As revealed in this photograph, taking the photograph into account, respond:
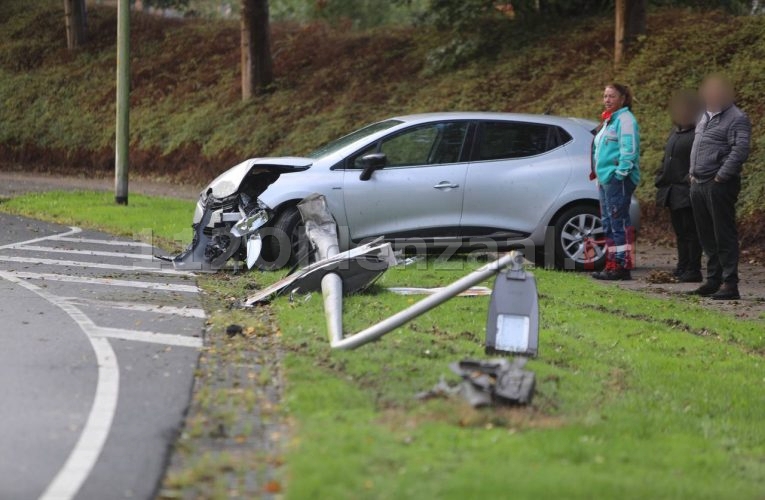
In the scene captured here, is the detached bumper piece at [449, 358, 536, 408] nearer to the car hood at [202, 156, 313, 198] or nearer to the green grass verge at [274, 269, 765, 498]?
the green grass verge at [274, 269, 765, 498]

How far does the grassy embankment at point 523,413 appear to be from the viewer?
17.4 ft

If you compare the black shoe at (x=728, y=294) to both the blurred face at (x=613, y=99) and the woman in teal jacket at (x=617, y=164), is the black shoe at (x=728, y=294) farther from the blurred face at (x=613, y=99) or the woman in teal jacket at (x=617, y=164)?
the blurred face at (x=613, y=99)

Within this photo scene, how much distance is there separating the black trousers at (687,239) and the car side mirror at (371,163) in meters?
3.18

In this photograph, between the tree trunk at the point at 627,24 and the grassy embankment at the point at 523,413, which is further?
the tree trunk at the point at 627,24

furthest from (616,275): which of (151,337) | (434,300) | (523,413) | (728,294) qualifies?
(523,413)

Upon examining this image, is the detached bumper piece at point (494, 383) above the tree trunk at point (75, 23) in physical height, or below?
below

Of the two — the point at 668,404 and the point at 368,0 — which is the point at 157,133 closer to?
the point at 368,0

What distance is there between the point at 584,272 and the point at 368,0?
897 inches

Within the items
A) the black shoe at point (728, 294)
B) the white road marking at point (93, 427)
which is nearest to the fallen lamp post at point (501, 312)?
the white road marking at point (93, 427)

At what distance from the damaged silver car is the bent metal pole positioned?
14.8 ft

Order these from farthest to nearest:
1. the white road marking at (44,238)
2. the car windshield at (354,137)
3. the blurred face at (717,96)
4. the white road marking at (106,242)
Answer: the white road marking at (106,242), the white road marking at (44,238), the car windshield at (354,137), the blurred face at (717,96)

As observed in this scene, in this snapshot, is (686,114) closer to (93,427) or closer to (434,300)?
(434,300)

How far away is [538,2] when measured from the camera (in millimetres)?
25219

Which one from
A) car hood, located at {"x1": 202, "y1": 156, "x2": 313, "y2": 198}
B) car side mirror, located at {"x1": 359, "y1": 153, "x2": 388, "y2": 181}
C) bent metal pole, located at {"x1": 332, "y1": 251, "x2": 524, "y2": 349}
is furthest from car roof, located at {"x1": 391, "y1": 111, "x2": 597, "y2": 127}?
bent metal pole, located at {"x1": 332, "y1": 251, "x2": 524, "y2": 349}
